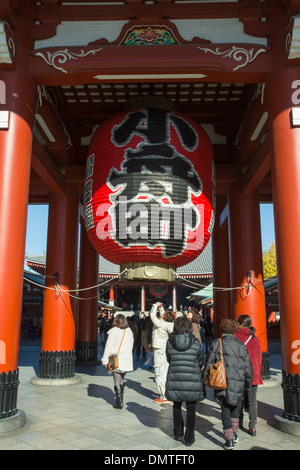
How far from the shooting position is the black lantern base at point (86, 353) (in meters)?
11.5

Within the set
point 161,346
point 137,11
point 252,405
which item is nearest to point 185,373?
point 252,405

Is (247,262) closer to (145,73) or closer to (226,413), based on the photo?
(145,73)

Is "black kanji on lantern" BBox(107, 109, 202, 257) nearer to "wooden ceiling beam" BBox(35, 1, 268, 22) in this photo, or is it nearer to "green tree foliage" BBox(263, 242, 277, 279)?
"wooden ceiling beam" BBox(35, 1, 268, 22)

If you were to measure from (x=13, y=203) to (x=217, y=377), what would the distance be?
348cm

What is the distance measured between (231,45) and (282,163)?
2.04m

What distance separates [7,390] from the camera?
4.94 meters

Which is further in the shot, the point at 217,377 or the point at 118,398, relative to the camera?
the point at 118,398

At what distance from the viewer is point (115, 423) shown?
5176mm

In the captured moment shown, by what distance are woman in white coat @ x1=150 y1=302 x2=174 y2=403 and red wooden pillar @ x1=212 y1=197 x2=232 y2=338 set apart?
5.60 metres

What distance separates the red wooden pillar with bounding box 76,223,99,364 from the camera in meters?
11.6

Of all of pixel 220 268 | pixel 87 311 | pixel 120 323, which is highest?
pixel 220 268

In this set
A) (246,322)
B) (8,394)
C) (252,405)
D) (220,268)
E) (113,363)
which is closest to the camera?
(252,405)
